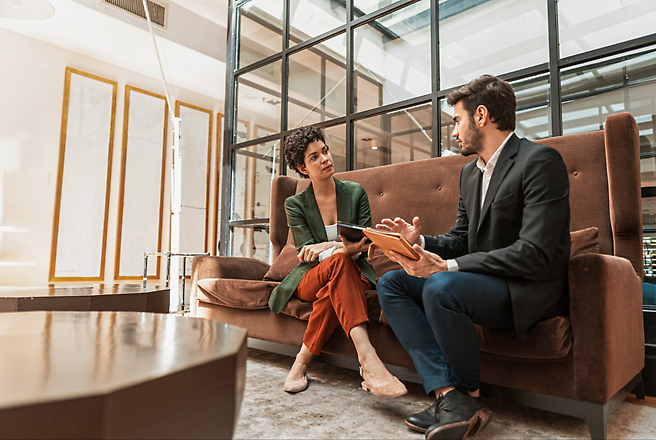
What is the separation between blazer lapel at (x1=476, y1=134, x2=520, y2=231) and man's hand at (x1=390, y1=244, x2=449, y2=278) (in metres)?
0.22

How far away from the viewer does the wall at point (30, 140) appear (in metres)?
4.76

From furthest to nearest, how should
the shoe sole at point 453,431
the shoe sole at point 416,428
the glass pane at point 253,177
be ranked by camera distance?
the glass pane at point 253,177 < the shoe sole at point 416,428 < the shoe sole at point 453,431

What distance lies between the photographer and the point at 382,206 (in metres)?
2.33

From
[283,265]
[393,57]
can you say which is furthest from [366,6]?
[283,265]

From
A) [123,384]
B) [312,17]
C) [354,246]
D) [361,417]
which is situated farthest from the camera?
[312,17]

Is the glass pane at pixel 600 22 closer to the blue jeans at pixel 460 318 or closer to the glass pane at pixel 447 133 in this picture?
the glass pane at pixel 447 133

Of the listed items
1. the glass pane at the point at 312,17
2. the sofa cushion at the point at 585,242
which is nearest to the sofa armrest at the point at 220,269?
the sofa cushion at the point at 585,242

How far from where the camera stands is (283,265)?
2.41m

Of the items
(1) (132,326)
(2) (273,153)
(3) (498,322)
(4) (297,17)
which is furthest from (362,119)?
(1) (132,326)

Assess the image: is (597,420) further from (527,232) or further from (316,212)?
(316,212)

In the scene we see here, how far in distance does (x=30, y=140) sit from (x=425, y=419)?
546 cm

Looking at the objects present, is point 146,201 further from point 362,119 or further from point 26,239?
point 362,119

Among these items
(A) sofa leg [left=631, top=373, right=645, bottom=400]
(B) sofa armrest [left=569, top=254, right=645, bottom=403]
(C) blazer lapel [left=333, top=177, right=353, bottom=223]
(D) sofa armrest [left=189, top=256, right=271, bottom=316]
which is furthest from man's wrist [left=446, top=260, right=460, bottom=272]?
(D) sofa armrest [left=189, top=256, right=271, bottom=316]

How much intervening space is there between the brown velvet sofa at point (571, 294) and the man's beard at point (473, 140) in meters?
0.48
